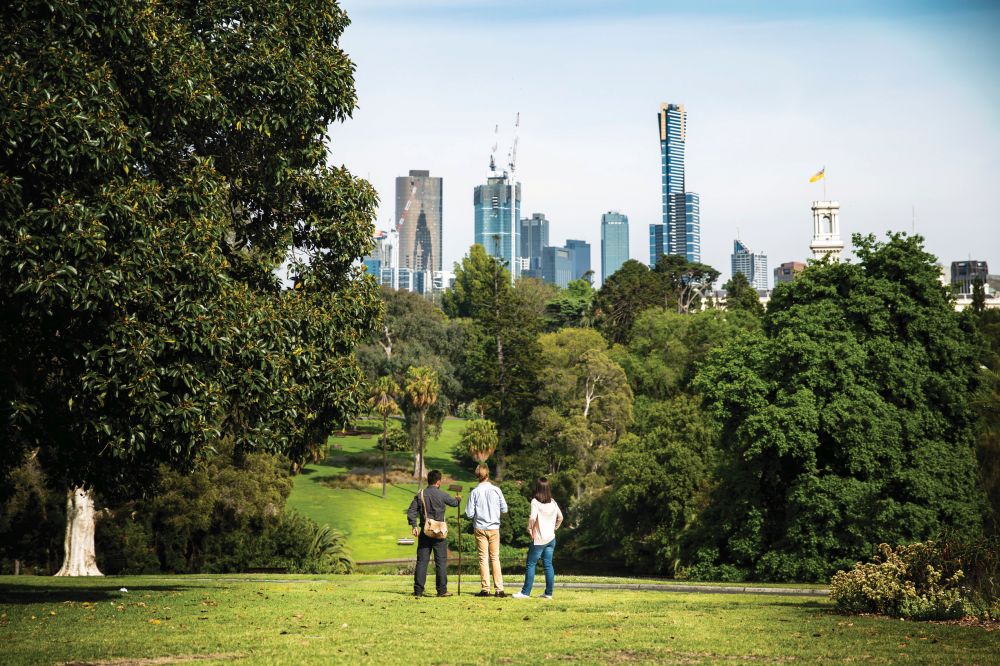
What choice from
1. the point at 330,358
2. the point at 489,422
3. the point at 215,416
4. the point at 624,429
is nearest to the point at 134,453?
the point at 215,416

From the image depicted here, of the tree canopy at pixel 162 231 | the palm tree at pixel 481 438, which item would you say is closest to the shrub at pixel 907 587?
the tree canopy at pixel 162 231

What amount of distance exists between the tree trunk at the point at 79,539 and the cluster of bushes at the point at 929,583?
106 ft

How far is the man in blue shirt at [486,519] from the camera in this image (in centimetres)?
1673

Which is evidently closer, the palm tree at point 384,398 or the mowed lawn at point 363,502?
the mowed lawn at point 363,502

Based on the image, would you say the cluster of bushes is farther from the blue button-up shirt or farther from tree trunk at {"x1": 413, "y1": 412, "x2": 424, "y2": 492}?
tree trunk at {"x1": 413, "y1": 412, "x2": 424, "y2": 492}

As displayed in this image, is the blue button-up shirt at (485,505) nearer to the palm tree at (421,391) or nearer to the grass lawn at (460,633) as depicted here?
the grass lawn at (460,633)

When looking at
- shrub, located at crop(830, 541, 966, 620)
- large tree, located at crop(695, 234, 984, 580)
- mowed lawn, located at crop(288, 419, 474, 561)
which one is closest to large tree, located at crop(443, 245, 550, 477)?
mowed lawn, located at crop(288, 419, 474, 561)

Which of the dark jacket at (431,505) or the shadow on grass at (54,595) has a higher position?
the dark jacket at (431,505)

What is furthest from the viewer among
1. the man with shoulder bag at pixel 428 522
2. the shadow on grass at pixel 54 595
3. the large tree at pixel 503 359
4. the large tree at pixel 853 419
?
the large tree at pixel 503 359

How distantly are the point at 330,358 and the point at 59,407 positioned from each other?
543 centimetres

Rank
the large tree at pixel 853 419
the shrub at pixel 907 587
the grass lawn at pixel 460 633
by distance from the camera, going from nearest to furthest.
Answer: the grass lawn at pixel 460 633
the shrub at pixel 907 587
the large tree at pixel 853 419

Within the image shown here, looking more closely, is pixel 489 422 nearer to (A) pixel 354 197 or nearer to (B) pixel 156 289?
(A) pixel 354 197

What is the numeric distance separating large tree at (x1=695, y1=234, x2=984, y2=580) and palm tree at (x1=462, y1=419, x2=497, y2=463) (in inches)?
1741

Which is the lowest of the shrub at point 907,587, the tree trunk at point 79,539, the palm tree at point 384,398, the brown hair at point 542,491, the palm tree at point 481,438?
the tree trunk at point 79,539
